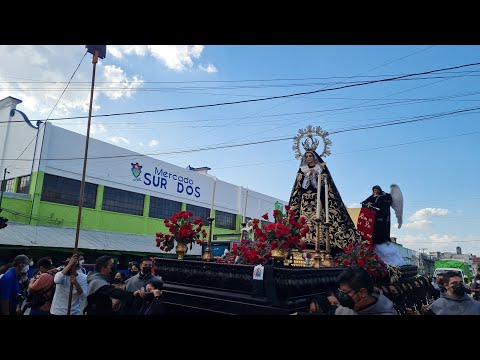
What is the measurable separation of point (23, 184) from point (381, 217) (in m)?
16.6

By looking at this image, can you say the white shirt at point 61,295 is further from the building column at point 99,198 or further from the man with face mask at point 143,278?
the building column at point 99,198

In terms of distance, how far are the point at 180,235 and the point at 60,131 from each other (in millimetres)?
13992

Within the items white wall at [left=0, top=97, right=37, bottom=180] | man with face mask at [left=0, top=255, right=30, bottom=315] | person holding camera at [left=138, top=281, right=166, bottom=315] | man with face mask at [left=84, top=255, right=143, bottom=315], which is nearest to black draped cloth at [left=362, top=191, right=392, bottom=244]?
person holding camera at [left=138, top=281, right=166, bottom=315]

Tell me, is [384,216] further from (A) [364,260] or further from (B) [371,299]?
(B) [371,299]

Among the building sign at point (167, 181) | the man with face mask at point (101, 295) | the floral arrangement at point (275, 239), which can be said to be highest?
the building sign at point (167, 181)

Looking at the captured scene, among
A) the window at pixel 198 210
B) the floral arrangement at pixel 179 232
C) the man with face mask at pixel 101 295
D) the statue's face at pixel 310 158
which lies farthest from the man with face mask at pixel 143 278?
the window at pixel 198 210

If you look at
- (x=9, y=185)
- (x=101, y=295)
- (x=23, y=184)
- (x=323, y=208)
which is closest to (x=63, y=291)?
(x=101, y=295)

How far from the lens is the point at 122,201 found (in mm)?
19578

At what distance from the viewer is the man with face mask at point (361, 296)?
8.30ft

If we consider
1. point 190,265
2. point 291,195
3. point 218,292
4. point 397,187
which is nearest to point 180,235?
point 190,265

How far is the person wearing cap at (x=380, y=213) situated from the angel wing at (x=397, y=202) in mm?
112

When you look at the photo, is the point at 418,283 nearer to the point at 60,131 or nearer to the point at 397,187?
the point at 397,187

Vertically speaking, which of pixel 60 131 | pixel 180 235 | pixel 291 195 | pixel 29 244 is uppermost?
pixel 60 131
